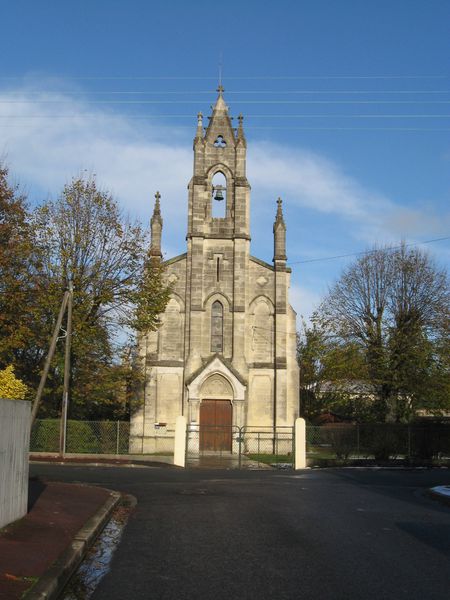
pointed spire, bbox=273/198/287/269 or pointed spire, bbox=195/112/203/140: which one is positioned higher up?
pointed spire, bbox=195/112/203/140

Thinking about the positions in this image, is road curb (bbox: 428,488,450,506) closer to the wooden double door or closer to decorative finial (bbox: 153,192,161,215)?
the wooden double door

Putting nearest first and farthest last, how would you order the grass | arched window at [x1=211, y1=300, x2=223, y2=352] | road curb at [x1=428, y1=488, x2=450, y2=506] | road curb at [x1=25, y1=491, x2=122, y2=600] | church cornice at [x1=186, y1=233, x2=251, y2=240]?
road curb at [x1=25, y1=491, x2=122, y2=600] < road curb at [x1=428, y1=488, x2=450, y2=506] < the grass < arched window at [x1=211, y1=300, x2=223, y2=352] < church cornice at [x1=186, y1=233, x2=251, y2=240]

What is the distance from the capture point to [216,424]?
37188 millimetres

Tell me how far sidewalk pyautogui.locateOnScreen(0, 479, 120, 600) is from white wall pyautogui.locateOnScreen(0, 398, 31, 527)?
0.23 metres

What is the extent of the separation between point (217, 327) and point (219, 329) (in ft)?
0.53

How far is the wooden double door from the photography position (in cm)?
3719

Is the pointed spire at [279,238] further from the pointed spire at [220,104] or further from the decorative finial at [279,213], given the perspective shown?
the pointed spire at [220,104]

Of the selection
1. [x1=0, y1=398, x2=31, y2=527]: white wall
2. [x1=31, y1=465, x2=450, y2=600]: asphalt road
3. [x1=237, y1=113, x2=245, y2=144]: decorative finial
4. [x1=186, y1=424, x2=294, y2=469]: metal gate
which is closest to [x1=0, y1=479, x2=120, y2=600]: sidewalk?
[x1=0, y1=398, x2=31, y2=527]: white wall

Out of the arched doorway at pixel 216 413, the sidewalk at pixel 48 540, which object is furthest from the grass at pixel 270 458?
the sidewalk at pixel 48 540

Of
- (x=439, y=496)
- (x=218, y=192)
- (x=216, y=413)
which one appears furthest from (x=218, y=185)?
(x=439, y=496)

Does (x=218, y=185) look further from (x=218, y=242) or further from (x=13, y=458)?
(x=13, y=458)

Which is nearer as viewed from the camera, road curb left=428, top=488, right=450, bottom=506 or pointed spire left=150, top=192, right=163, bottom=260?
road curb left=428, top=488, right=450, bottom=506

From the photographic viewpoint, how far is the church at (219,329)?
3728 centimetres

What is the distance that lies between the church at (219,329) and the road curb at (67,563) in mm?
25886
